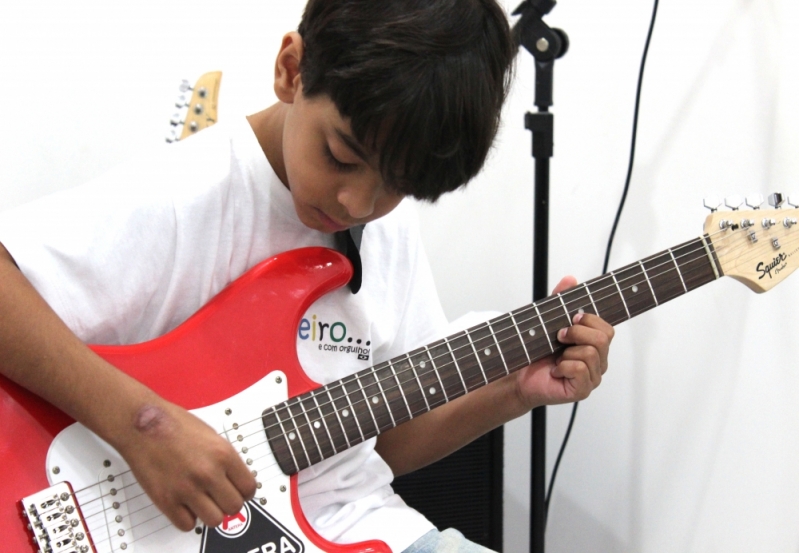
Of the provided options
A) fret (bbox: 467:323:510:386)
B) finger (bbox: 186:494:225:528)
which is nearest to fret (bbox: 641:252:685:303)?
fret (bbox: 467:323:510:386)

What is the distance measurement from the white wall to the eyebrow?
73 cm

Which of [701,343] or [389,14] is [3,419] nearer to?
[389,14]

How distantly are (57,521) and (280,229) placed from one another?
0.36m

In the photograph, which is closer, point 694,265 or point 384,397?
point 384,397

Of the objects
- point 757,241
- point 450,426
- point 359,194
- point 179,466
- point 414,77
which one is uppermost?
point 414,77

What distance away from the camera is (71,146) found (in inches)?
51.2

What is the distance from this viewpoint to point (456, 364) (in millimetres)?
813

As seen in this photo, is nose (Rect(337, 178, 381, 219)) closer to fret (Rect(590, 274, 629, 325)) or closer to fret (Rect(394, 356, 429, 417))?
fret (Rect(394, 356, 429, 417))

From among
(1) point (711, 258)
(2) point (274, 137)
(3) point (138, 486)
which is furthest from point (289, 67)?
(1) point (711, 258)

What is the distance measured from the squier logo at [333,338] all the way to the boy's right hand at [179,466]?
7.8 inches

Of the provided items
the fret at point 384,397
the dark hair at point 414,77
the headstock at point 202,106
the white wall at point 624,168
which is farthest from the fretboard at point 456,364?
the headstock at point 202,106

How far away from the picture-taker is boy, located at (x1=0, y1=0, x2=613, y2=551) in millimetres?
654

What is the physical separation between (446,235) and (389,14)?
919 millimetres

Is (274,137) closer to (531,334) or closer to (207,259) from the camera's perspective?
(207,259)
